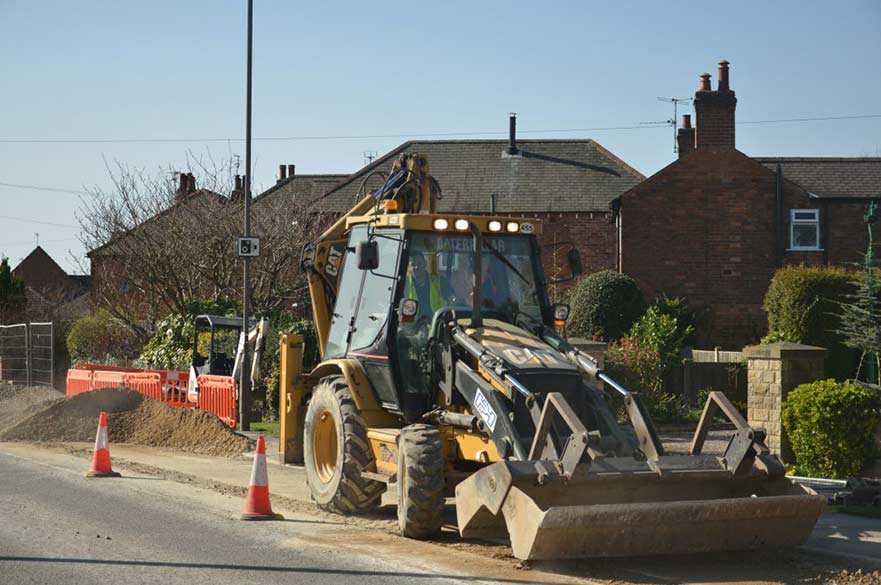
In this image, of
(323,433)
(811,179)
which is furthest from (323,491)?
(811,179)

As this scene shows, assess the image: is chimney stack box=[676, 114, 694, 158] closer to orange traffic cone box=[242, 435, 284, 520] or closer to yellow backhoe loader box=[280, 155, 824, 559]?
yellow backhoe loader box=[280, 155, 824, 559]

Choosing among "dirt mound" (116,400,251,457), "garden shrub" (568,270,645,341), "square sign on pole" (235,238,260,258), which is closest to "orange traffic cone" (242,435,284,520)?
"dirt mound" (116,400,251,457)

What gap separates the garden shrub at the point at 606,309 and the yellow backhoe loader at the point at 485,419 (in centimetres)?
1565

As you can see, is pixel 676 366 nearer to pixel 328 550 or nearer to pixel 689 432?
pixel 689 432

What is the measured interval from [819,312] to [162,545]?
17.6 meters

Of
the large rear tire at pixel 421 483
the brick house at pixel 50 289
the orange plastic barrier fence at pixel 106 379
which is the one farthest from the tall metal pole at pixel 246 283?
the brick house at pixel 50 289

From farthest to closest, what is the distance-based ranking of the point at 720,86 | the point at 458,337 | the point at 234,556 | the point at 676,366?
the point at 720,86 < the point at 676,366 < the point at 458,337 < the point at 234,556

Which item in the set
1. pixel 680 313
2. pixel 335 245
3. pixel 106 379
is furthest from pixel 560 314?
pixel 680 313

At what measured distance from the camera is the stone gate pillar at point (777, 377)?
14.0m

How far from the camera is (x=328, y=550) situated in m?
9.77

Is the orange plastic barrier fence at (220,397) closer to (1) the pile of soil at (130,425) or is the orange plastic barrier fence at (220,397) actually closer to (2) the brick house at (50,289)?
(1) the pile of soil at (130,425)

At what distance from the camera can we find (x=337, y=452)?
11656 millimetres

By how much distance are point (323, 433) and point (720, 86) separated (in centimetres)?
2217

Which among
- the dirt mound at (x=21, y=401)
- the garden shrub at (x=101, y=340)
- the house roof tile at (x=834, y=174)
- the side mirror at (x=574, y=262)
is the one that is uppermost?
the house roof tile at (x=834, y=174)
